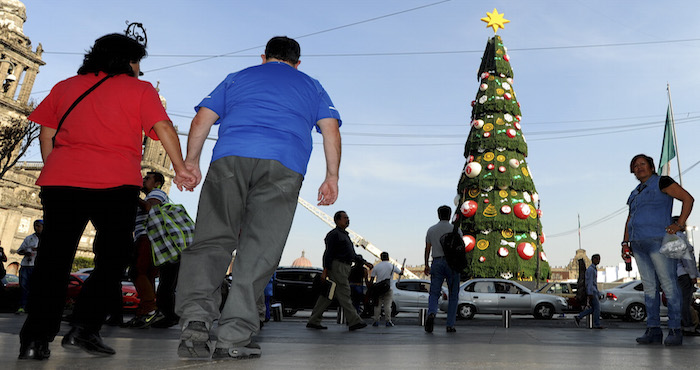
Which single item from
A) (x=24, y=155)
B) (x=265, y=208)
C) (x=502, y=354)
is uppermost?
(x=24, y=155)

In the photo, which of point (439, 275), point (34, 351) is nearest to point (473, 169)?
point (439, 275)

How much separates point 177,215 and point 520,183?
26888 mm

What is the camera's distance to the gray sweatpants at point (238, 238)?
313 cm

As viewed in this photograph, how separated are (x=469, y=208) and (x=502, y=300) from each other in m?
12.4

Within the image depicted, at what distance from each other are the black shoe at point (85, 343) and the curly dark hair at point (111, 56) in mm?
1532

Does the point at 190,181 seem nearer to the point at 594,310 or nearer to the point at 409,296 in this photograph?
the point at 594,310

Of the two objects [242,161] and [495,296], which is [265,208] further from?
[495,296]

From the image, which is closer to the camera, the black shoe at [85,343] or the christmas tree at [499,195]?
the black shoe at [85,343]

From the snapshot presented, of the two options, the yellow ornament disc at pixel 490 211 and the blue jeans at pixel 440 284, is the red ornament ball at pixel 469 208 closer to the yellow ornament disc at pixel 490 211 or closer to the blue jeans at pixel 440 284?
the yellow ornament disc at pixel 490 211

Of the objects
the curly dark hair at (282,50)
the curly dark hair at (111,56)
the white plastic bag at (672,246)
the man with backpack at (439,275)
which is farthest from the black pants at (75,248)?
the man with backpack at (439,275)

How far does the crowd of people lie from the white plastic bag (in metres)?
3.48

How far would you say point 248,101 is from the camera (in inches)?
137

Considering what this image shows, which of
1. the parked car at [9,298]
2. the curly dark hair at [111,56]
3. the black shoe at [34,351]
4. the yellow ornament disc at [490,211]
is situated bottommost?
the parked car at [9,298]

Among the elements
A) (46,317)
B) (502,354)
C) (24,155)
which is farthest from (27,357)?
(24,155)
